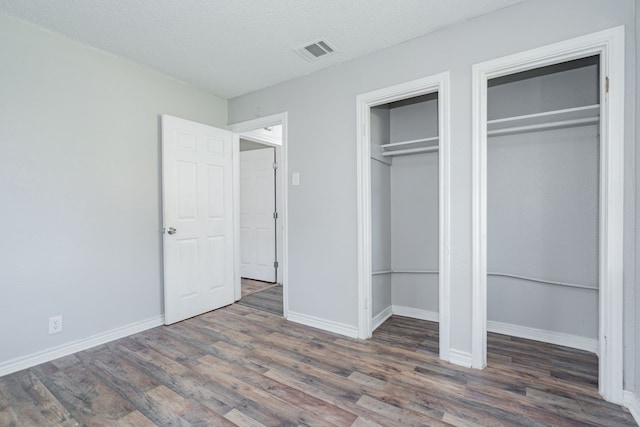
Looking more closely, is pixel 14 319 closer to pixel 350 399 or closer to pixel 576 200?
pixel 350 399

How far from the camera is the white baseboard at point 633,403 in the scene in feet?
5.17

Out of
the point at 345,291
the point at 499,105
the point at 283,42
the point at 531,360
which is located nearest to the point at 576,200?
the point at 499,105

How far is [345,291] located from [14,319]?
250 cm

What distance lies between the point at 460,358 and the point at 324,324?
120 cm

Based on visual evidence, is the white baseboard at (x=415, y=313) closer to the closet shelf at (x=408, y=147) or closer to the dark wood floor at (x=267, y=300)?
the dark wood floor at (x=267, y=300)

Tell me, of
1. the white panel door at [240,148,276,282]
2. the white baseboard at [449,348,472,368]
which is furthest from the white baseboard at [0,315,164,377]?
the white baseboard at [449,348,472,368]

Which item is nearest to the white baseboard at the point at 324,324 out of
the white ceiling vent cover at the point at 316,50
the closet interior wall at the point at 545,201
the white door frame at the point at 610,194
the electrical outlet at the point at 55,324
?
the closet interior wall at the point at 545,201

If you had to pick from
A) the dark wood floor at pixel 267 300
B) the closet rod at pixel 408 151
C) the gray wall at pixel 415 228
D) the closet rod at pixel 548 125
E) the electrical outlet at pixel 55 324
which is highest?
the closet rod at pixel 548 125

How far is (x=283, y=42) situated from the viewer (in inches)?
96.4

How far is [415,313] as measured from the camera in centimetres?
316

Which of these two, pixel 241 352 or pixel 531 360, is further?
pixel 241 352

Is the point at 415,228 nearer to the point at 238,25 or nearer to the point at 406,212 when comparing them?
the point at 406,212

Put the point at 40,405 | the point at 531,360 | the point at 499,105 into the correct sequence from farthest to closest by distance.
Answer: the point at 499,105 < the point at 531,360 < the point at 40,405

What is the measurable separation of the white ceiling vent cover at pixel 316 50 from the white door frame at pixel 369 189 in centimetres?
48
